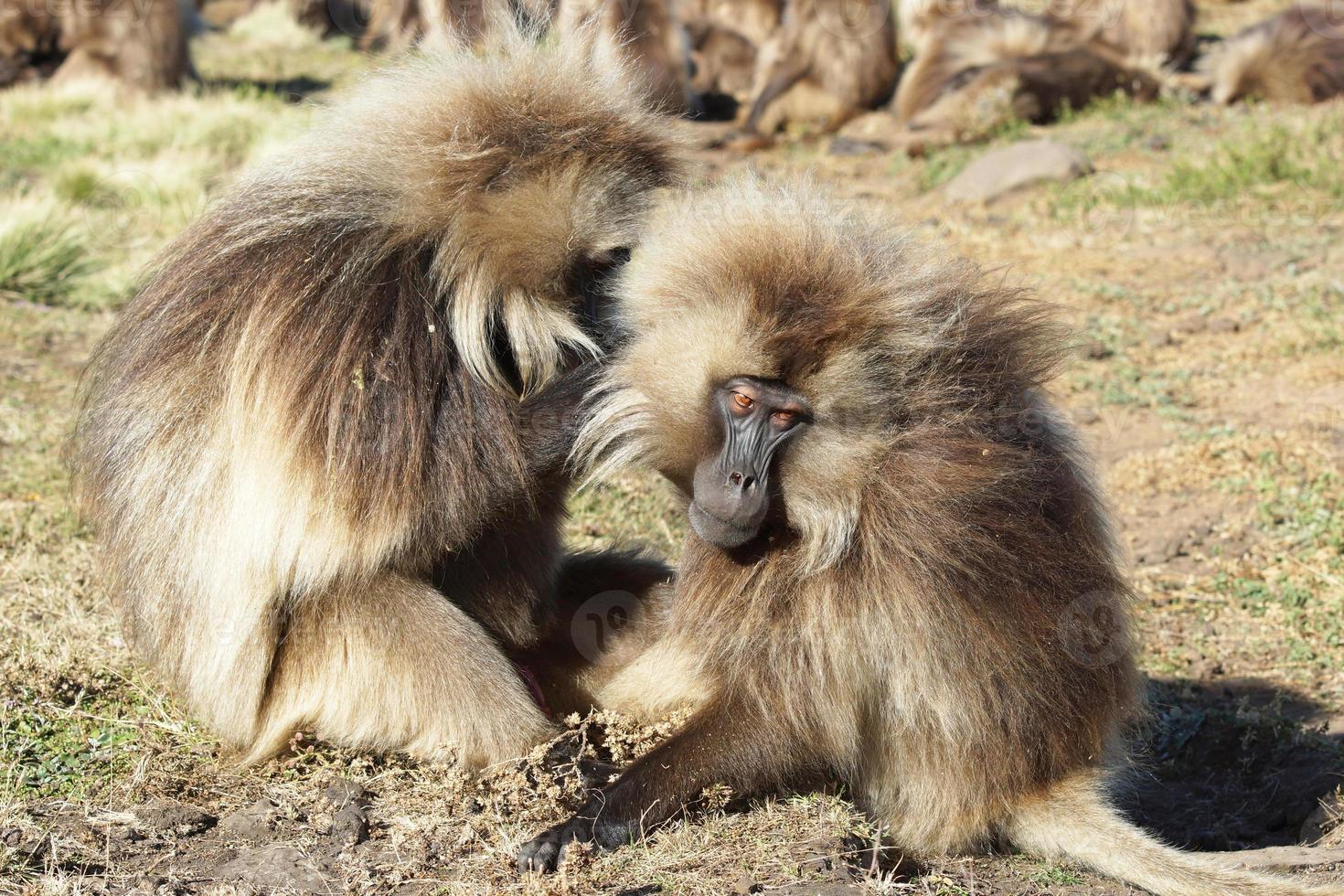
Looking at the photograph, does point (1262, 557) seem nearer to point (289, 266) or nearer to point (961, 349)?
point (961, 349)

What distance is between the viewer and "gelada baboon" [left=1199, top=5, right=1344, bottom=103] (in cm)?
1079

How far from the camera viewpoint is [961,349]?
3.36 m

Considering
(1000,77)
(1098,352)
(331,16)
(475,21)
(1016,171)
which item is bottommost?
(1098,352)

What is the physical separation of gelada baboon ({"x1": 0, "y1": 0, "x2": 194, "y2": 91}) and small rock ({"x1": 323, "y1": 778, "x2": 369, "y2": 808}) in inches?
450

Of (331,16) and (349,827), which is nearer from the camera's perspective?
(349,827)

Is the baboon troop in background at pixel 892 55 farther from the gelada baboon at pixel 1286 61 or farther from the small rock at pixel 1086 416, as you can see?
the small rock at pixel 1086 416

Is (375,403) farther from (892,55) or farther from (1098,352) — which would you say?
(892,55)

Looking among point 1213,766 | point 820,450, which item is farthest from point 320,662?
point 1213,766

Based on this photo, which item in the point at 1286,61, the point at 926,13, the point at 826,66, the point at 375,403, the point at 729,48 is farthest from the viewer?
the point at 926,13

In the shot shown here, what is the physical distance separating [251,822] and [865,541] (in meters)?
1.65

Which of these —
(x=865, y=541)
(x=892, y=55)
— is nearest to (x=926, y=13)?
(x=892, y=55)

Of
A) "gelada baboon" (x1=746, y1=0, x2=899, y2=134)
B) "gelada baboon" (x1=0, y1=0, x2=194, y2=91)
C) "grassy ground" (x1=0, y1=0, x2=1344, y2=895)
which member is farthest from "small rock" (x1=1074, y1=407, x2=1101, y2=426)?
"gelada baboon" (x1=0, y1=0, x2=194, y2=91)

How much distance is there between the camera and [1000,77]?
36.5 feet

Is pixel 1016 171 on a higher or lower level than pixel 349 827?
higher
